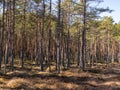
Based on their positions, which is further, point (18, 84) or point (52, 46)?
point (52, 46)

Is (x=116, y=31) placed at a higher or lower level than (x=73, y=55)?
higher

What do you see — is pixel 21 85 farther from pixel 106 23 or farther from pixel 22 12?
pixel 106 23

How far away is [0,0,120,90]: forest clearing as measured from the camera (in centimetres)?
1833

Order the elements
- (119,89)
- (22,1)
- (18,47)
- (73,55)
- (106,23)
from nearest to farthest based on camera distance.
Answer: (119,89)
(22,1)
(18,47)
(106,23)
(73,55)

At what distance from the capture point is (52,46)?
62.1 meters

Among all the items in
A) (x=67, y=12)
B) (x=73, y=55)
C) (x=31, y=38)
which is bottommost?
(x=73, y=55)

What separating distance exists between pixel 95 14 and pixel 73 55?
39.4 metres

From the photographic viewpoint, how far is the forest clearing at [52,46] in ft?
60.1

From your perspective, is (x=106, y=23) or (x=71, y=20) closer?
(x=71, y=20)

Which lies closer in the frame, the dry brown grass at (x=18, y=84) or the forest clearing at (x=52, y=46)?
the dry brown grass at (x=18, y=84)

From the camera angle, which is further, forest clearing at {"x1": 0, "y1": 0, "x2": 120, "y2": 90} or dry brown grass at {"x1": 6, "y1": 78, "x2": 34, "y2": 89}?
forest clearing at {"x1": 0, "y1": 0, "x2": 120, "y2": 90}

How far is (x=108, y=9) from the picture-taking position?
1351 inches

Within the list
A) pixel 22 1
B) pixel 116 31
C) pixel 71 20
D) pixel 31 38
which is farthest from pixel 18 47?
pixel 116 31

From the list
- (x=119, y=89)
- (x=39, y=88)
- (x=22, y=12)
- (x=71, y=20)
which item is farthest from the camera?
(x=71, y=20)
